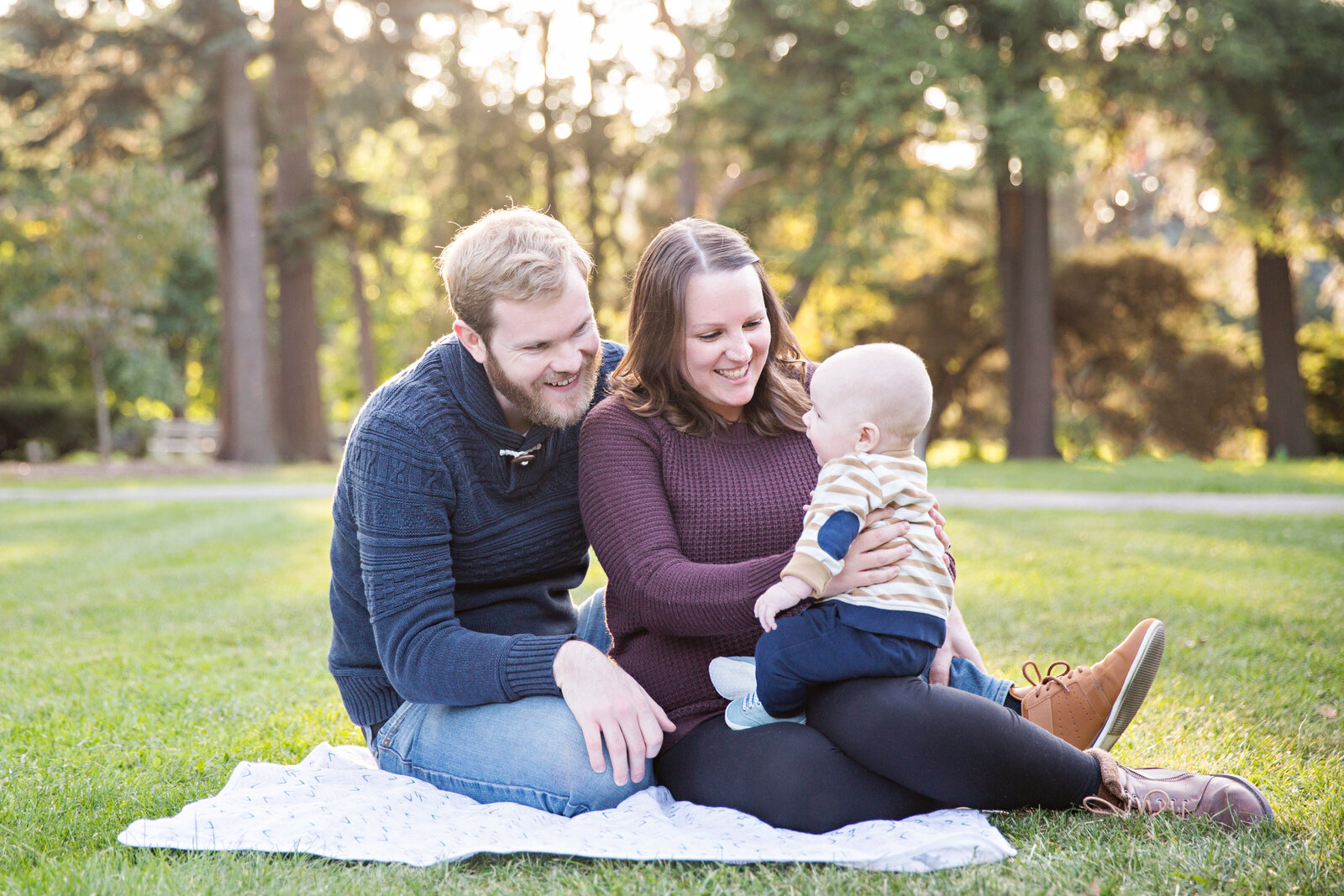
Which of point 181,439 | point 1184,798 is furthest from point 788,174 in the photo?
point 181,439

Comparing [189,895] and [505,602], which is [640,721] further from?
[189,895]

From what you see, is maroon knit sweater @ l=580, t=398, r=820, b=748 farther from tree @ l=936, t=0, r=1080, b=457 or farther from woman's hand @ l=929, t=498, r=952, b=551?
tree @ l=936, t=0, r=1080, b=457

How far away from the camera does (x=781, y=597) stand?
2.34 meters

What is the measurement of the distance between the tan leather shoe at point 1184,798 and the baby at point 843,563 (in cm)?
49

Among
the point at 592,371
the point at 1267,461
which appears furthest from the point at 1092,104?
the point at 592,371

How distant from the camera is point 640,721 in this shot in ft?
8.11

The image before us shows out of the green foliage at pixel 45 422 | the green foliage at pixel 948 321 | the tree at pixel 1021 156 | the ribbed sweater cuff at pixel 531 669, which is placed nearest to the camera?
the ribbed sweater cuff at pixel 531 669

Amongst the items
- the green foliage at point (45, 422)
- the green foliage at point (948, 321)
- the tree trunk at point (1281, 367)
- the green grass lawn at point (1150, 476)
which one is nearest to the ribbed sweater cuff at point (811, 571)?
the green grass lawn at point (1150, 476)

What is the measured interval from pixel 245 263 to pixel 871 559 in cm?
1624

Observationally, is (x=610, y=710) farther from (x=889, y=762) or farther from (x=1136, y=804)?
(x=1136, y=804)

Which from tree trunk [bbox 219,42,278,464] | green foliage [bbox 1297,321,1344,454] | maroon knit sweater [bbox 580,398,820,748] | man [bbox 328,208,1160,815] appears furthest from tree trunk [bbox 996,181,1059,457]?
maroon knit sweater [bbox 580,398,820,748]

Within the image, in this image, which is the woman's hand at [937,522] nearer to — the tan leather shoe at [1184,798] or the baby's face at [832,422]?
the baby's face at [832,422]

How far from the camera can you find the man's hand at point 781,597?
2.33 meters

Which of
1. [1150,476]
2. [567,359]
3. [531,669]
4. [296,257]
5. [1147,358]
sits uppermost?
[296,257]
